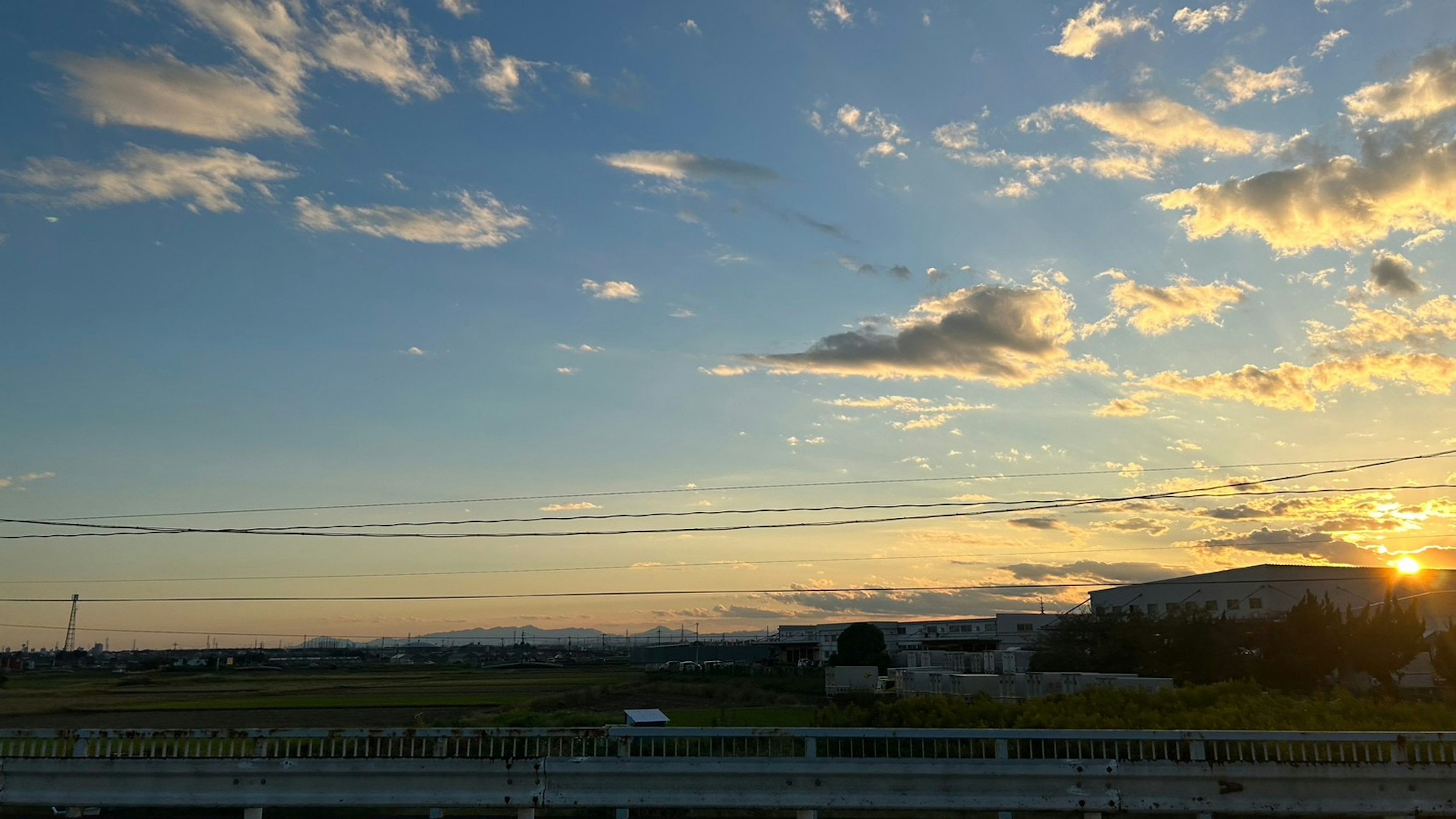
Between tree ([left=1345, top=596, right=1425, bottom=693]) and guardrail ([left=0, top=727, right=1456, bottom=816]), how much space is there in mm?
39835

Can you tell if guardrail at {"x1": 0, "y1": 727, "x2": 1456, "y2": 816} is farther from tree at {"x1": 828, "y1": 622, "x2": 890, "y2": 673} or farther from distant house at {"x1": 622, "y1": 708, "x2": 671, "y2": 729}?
tree at {"x1": 828, "y1": 622, "x2": 890, "y2": 673}

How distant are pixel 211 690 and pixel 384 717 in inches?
1794

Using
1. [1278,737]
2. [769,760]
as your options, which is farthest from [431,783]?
[1278,737]

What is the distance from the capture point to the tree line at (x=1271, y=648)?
4606cm

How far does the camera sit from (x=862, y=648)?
91188 mm

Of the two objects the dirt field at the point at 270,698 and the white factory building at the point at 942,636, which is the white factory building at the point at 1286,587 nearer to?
the white factory building at the point at 942,636

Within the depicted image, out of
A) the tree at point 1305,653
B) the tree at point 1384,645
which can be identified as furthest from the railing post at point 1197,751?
the tree at point 1384,645

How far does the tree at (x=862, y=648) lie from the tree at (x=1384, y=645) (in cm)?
4447

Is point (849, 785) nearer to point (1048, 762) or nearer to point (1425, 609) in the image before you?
point (1048, 762)

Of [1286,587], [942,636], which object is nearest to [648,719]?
[1286,587]

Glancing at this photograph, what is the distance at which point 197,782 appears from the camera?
1216 centimetres

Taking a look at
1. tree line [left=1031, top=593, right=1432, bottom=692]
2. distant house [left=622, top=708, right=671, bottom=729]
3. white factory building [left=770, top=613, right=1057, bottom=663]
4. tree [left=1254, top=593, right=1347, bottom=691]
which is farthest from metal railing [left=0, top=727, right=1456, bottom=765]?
white factory building [left=770, top=613, right=1057, bottom=663]

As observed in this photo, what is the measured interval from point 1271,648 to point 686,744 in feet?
143

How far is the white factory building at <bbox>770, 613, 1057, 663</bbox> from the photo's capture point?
134250 millimetres
